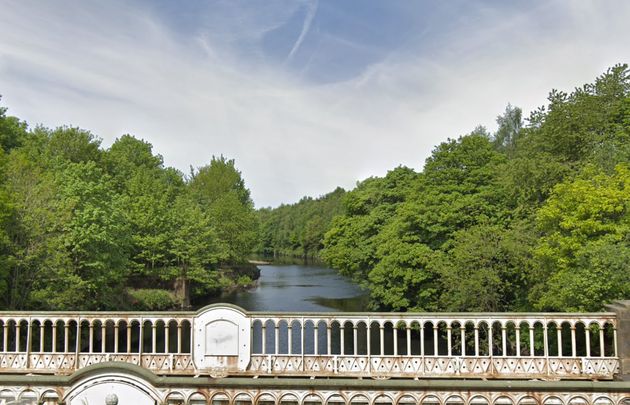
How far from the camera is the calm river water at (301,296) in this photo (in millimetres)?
45312

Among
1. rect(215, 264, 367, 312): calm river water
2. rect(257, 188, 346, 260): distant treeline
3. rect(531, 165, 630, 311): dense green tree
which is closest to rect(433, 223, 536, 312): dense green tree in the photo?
rect(531, 165, 630, 311): dense green tree

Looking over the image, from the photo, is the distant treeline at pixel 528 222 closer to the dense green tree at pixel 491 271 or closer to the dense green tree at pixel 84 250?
the dense green tree at pixel 491 271

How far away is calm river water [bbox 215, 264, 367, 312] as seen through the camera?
4531 centimetres

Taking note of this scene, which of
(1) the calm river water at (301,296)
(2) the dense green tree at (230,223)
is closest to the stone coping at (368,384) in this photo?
(1) the calm river water at (301,296)

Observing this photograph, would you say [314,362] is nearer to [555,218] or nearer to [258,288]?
[555,218]

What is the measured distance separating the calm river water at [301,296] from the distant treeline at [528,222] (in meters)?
5.65

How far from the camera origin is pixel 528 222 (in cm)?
2805

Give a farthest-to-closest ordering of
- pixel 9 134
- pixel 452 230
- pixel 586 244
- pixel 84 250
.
Answer: pixel 9 134, pixel 452 230, pixel 84 250, pixel 586 244

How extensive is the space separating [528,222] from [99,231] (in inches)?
964

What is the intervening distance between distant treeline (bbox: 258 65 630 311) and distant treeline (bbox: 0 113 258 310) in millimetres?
17035

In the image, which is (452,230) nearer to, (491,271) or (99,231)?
(491,271)

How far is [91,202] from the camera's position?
32.0 meters

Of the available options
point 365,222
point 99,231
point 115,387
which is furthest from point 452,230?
point 115,387

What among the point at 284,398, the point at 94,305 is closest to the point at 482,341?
the point at 284,398
